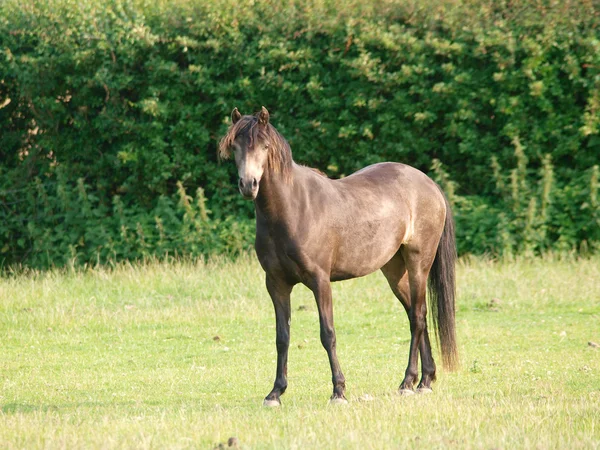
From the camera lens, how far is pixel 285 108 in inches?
588

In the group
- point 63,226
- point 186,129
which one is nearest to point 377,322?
point 186,129

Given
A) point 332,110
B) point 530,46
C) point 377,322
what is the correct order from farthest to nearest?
point 332,110 < point 530,46 < point 377,322

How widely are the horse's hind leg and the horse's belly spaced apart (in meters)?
0.54

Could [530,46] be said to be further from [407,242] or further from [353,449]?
[353,449]

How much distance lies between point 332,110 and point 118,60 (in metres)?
3.58

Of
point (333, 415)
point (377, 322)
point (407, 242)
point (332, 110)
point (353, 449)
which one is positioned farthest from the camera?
point (332, 110)

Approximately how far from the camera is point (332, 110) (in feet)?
48.5

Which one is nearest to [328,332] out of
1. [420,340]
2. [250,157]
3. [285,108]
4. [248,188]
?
[420,340]

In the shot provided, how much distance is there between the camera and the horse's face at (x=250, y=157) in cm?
650

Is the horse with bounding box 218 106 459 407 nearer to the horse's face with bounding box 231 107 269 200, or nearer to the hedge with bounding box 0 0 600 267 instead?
the horse's face with bounding box 231 107 269 200

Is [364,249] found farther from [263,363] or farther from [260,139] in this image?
[263,363]

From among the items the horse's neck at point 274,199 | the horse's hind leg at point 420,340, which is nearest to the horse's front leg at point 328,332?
the horse's neck at point 274,199

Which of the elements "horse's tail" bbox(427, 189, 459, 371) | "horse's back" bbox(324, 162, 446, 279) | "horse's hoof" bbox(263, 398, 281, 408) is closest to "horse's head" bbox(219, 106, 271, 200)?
"horse's back" bbox(324, 162, 446, 279)

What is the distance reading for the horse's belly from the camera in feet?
24.2
